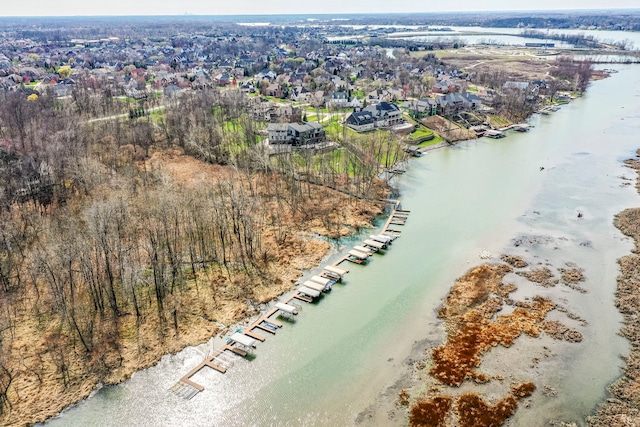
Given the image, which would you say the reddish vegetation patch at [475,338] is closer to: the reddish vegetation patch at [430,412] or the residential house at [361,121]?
the reddish vegetation patch at [430,412]

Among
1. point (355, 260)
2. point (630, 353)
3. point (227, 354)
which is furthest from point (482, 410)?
point (355, 260)

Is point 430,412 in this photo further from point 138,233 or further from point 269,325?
point 138,233

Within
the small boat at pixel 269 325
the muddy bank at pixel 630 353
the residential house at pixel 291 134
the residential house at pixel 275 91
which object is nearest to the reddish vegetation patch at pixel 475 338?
the muddy bank at pixel 630 353

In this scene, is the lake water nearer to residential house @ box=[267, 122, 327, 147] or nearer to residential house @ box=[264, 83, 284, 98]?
residential house @ box=[267, 122, 327, 147]

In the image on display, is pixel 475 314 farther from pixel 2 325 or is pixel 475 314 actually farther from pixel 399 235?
pixel 2 325

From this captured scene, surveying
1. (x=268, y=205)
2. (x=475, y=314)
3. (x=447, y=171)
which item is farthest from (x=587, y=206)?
(x=268, y=205)

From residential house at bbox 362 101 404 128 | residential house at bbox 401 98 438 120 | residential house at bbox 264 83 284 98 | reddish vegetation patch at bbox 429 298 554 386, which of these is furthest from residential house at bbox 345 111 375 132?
reddish vegetation patch at bbox 429 298 554 386
